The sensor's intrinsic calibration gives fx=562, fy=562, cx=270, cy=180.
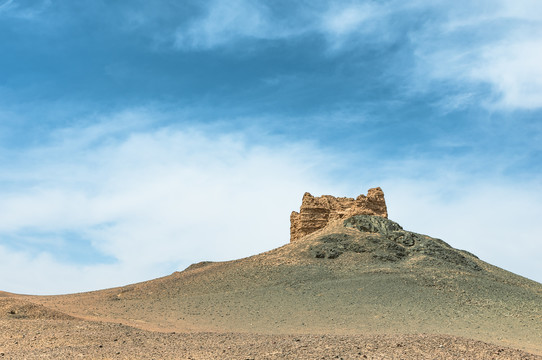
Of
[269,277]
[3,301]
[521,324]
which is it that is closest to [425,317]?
[521,324]

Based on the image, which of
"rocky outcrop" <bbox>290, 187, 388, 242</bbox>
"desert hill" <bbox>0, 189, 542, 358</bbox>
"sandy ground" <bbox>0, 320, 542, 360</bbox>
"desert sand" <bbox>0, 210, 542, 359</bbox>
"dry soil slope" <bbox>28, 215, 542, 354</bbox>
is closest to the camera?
"sandy ground" <bbox>0, 320, 542, 360</bbox>

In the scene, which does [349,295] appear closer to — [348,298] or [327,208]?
[348,298]

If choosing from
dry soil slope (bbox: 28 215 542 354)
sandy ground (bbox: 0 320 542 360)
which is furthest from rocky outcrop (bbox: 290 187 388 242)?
sandy ground (bbox: 0 320 542 360)

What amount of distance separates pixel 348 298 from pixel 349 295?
42 cm

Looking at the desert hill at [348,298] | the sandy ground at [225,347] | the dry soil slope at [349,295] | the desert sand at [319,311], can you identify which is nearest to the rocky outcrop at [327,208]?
the desert hill at [348,298]

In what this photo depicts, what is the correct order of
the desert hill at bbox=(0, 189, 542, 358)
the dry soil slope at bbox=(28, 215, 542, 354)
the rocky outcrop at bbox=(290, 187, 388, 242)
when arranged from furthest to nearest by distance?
1. the rocky outcrop at bbox=(290, 187, 388, 242)
2. the dry soil slope at bbox=(28, 215, 542, 354)
3. the desert hill at bbox=(0, 189, 542, 358)

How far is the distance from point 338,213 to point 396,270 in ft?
36.2

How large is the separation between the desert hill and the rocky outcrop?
1365 millimetres

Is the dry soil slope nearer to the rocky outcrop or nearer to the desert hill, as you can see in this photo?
the desert hill

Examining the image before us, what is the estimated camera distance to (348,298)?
25125 millimetres

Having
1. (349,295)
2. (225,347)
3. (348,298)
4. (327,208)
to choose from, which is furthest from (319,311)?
(327,208)

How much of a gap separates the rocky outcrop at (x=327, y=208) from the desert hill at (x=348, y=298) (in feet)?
4.48

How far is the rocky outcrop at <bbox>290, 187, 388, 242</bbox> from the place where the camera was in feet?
130

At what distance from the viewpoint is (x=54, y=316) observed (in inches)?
829
